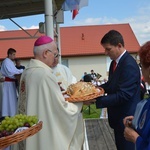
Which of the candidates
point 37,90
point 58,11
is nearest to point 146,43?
point 37,90

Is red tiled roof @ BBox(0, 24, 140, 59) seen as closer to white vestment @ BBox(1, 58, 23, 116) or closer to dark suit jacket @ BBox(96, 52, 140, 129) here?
white vestment @ BBox(1, 58, 23, 116)

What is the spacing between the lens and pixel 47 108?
10.3 ft

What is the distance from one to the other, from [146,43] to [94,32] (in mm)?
30849

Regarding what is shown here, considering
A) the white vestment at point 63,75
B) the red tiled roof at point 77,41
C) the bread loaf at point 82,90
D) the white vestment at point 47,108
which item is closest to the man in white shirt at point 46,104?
the white vestment at point 47,108

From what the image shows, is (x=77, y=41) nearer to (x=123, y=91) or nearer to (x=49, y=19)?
(x=49, y=19)

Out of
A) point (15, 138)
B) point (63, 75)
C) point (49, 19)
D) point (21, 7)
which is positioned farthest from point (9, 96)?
point (15, 138)

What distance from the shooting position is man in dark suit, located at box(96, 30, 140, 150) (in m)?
3.09

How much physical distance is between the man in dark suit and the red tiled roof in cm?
2592

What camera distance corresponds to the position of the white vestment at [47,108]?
3121 millimetres

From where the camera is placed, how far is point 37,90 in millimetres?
3129

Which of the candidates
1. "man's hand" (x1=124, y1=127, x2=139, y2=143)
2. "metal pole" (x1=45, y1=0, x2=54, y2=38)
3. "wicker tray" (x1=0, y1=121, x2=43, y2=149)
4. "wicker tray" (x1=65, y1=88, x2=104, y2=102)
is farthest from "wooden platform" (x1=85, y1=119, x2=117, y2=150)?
"wicker tray" (x1=0, y1=121, x2=43, y2=149)

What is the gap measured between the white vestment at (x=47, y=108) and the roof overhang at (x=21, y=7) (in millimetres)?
4371

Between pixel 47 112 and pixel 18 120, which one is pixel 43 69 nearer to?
pixel 47 112

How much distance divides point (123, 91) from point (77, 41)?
2843cm
